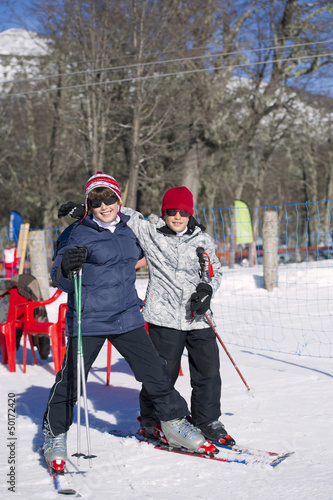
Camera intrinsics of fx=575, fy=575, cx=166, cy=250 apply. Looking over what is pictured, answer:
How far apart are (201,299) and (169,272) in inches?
11.3

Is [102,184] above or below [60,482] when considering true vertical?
above

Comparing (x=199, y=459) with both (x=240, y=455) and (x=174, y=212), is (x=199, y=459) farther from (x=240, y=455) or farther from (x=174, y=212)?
(x=174, y=212)

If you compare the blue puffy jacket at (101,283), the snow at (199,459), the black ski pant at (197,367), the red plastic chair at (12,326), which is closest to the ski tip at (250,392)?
the snow at (199,459)

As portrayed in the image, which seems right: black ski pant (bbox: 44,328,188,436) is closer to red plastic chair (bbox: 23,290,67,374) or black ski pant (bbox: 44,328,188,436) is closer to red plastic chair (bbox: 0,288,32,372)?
red plastic chair (bbox: 23,290,67,374)

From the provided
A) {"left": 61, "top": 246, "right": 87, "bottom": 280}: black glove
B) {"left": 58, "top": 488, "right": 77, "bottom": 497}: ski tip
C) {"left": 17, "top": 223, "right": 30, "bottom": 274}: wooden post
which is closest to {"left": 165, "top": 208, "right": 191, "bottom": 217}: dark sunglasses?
{"left": 61, "top": 246, "right": 87, "bottom": 280}: black glove

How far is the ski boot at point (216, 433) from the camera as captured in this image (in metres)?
3.37

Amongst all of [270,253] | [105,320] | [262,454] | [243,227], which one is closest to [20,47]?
[243,227]

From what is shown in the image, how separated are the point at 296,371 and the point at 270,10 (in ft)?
55.7

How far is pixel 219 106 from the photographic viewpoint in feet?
61.9

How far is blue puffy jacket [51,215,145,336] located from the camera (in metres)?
3.16

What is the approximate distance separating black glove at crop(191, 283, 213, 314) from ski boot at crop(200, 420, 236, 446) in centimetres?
70

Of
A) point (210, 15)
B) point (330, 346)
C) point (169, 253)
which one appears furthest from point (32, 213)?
point (169, 253)

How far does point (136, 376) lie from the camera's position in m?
3.25

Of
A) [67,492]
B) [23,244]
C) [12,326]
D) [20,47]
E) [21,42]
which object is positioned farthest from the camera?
[20,47]
